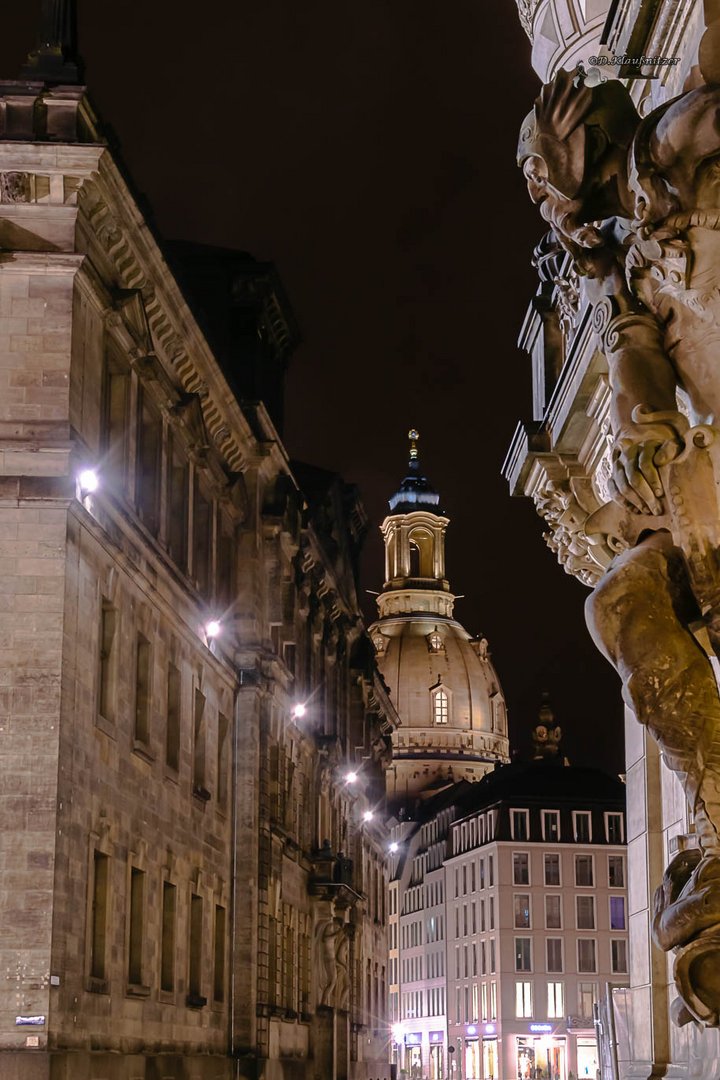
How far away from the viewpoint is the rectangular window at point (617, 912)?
135 m

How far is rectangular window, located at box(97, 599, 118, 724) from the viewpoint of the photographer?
3459 centimetres

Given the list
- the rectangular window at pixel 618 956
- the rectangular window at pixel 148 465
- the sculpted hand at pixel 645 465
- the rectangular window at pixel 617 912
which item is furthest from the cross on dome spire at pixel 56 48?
the rectangular window at pixel 618 956

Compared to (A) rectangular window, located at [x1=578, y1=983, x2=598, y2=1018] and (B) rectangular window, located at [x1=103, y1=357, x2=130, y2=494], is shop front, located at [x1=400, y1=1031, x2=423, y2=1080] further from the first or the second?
(B) rectangular window, located at [x1=103, y1=357, x2=130, y2=494]

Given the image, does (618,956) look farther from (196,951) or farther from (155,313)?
(155,313)

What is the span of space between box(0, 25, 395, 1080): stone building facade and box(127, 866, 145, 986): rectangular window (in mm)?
62

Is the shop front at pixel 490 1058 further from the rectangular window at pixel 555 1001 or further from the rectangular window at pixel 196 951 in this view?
the rectangular window at pixel 196 951

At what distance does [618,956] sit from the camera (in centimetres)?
13588

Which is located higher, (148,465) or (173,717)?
(148,465)

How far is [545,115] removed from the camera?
30.3 ft

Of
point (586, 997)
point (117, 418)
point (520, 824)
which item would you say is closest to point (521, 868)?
point (520, 824)

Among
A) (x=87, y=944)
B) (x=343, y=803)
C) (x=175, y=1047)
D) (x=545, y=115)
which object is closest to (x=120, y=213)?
(x=87, y=944)

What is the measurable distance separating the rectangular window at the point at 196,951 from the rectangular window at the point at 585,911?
3725 inches

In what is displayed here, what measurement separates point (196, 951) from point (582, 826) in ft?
314

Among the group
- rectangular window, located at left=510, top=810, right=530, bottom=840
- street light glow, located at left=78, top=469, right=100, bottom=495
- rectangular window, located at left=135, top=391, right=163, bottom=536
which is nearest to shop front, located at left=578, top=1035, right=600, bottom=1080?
rectangular window, located at left=510, top=810, right=530, bottom=840
